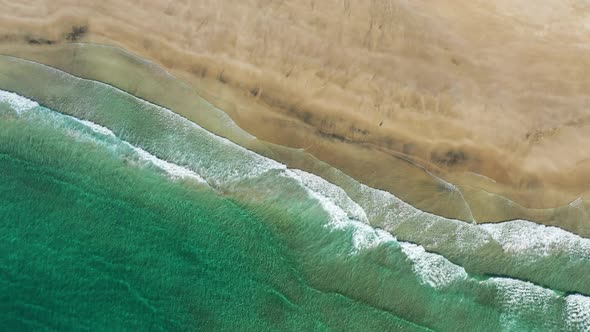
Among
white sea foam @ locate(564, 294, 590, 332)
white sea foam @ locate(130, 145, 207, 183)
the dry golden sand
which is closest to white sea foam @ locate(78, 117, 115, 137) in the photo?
white sea foam @ locate(130, 145, 207, 183)

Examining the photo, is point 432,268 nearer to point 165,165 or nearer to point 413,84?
point 413,84

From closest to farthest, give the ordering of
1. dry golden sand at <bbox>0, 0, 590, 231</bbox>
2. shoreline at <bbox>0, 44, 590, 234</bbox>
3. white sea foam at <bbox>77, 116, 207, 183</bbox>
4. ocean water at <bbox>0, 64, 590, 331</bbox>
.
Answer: dry golden sand at <bbox>0, 0, 590, 231</bbox> → shoreline at <bbox>0, 44, 590, 234</bbox> → ocean water at <bbox>0, 64, 590, 331</bbox> → white sea foam at <bbox>77, 116, 207, 183</bbox>

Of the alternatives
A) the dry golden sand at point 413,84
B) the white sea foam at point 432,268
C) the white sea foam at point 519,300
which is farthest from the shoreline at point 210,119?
A: the white sea foam at point 519,300

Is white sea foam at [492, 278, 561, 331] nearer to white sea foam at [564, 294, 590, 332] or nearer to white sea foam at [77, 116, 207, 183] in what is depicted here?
white sea foam at [564, 294, 590, 332]

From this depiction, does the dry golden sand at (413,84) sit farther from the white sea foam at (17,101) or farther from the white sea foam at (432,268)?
the white sea foam at (17,101)

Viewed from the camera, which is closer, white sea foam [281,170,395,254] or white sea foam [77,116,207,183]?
white sea foam [281,170,395,254]

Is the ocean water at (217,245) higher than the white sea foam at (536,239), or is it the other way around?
the white sea foam at (536,239)
